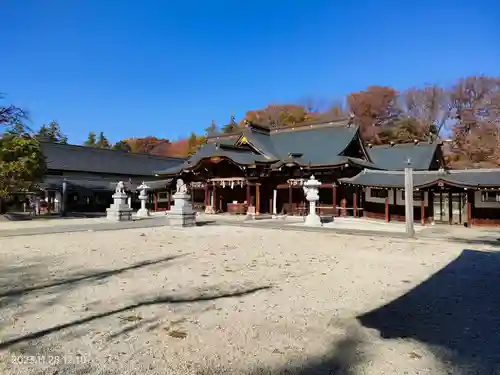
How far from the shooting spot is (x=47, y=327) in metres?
3.97

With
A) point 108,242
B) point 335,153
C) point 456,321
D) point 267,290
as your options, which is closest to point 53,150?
point 335,153

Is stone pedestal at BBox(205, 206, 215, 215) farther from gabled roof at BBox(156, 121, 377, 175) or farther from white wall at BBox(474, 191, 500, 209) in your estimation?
white wall at BBox(474, 191, 500, 209)

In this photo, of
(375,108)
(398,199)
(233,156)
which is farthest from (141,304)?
(375,108)

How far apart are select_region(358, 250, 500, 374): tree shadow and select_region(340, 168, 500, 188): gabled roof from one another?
13045mm

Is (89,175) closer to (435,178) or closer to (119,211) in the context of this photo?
(119,211)

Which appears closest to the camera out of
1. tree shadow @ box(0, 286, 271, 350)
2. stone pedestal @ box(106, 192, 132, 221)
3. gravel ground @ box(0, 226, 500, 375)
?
gravel ground @ box(0, 226, 500, 375)

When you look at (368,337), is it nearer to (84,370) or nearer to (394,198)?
(84,370)

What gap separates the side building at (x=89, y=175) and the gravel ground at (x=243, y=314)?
2424 centimetres

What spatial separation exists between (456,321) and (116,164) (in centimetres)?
4077

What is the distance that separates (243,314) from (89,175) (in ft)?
121

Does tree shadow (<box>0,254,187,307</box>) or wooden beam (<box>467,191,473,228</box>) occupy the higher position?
wooden beam (<box>467,191,473,228</box>)

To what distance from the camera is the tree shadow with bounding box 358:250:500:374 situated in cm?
344

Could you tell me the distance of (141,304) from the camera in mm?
4871

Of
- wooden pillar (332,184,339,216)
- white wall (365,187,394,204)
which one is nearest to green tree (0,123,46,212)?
wooden pillar (332,184,339,216)
